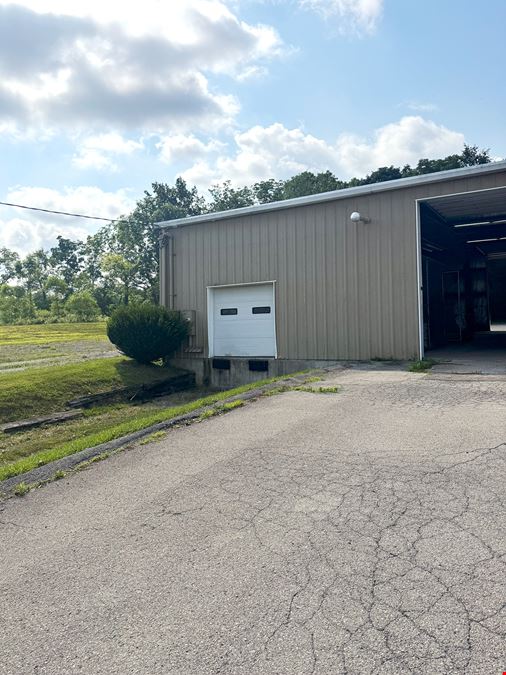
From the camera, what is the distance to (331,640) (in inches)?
72.4

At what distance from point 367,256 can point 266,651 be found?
9.44 metres

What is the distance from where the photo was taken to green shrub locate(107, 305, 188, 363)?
11.9 metres

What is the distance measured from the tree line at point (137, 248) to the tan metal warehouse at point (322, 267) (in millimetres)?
21576

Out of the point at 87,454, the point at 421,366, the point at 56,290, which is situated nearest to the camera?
the point at 87,454

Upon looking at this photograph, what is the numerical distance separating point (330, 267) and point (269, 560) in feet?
29.9

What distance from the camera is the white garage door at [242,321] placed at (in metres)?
12.1

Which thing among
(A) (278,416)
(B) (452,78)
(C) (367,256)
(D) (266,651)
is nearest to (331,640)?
(D) (266,651)

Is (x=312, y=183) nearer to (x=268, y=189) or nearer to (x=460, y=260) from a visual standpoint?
(x=268, y=189)

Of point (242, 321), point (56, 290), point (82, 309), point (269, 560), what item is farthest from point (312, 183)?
point (269, 560)

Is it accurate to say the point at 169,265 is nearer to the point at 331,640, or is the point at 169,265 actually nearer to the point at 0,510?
the point at 0,510

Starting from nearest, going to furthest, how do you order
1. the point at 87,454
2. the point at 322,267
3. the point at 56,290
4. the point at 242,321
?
the point at 87,454 → the point at 322,267 → the point at 242,321 → the point at 56,290

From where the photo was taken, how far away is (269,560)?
2451mm

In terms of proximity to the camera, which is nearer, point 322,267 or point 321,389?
point 321,389

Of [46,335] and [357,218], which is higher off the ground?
[357,218]
